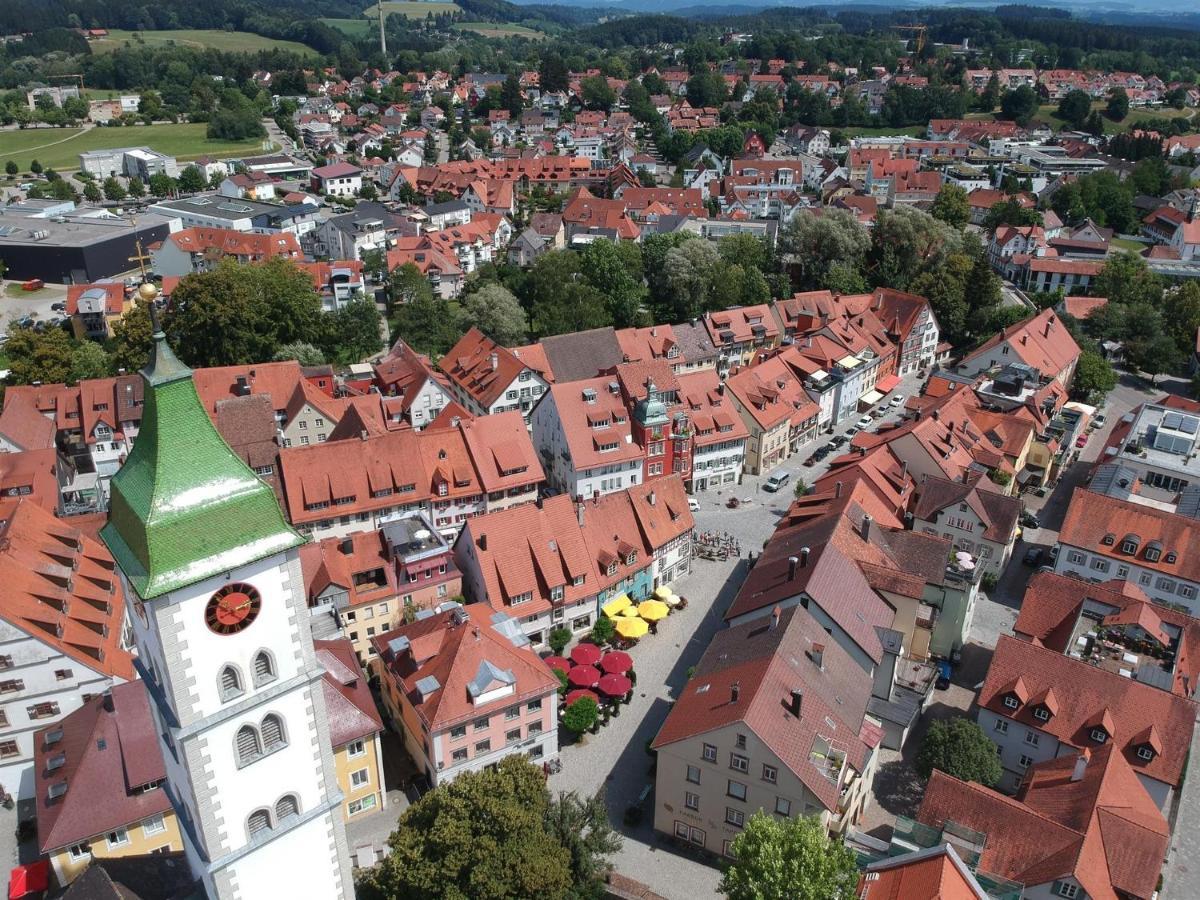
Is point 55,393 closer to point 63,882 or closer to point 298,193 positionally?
point 63,882

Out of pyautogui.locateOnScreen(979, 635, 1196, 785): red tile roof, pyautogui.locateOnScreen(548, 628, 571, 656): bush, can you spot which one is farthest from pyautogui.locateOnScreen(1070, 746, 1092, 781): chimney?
pyautogui.locateOnScreen(548, 628, 571, 656): bush

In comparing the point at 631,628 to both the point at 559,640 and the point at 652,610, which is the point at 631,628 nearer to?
the point at 652,610

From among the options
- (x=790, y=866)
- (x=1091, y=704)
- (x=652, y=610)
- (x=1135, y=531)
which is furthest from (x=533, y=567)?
(x=1135, y=531)

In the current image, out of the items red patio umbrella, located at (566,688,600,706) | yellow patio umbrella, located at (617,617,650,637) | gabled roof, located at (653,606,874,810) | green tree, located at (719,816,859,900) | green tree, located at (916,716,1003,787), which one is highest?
green tree, located at (719,816,859,900)

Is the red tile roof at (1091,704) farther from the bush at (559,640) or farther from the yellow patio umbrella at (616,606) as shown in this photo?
the bush at (559,640)

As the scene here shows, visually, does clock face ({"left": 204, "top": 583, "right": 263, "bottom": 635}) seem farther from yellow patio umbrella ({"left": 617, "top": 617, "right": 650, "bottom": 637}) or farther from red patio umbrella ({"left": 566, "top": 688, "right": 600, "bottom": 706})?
yellow patio umbrella ({"left": 617, "top": 617, "right": 650, "bottom": 637})

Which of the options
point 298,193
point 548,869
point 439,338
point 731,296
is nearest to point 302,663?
point 548,869
